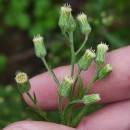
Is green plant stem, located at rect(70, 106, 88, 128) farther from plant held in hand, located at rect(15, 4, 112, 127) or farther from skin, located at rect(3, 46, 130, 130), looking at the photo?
skin, located at rect(3, 46, 130, 130)

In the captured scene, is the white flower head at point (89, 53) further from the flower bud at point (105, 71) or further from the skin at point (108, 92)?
the skin at point (108, 92)

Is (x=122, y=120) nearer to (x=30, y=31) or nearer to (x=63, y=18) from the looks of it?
(x=63, y=18)

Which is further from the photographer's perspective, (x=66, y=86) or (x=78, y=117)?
(x=78, y=117)

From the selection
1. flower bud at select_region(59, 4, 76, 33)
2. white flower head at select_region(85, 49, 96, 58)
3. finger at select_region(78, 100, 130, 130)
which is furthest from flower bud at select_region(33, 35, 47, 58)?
finger at select_region(78, 100, 130, 130)

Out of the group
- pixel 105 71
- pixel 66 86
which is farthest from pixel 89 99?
pixel 105 71

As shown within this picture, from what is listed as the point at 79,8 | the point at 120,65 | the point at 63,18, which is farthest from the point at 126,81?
the point at 79,8

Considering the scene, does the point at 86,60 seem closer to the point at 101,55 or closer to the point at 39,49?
the point at 101,55

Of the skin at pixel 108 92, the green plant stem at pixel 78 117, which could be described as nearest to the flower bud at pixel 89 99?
the green plant stem at pixel 78 117
